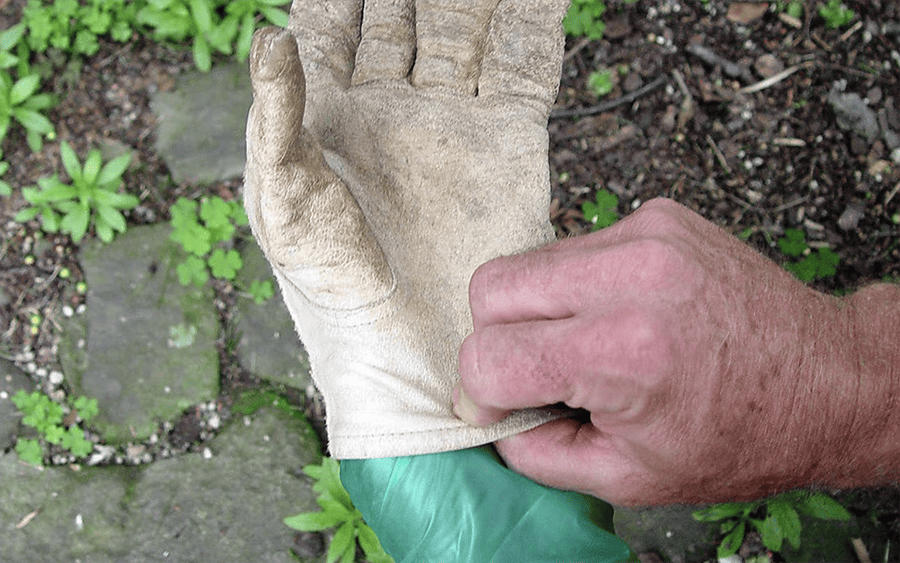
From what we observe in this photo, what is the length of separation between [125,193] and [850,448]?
3.10 meters

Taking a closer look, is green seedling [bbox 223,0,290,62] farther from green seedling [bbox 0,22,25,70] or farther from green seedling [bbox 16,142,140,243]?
green seedling [bbox 0,22,25,70]

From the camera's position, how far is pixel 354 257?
6.02ft

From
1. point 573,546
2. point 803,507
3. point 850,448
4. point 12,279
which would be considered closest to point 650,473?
point 573,546

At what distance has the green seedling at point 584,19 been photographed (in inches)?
132

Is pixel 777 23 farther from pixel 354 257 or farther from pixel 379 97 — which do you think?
pixel 354 257

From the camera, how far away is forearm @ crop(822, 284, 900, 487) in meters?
1.69

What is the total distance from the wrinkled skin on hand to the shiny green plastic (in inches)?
4.4

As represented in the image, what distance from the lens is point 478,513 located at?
1870 mm

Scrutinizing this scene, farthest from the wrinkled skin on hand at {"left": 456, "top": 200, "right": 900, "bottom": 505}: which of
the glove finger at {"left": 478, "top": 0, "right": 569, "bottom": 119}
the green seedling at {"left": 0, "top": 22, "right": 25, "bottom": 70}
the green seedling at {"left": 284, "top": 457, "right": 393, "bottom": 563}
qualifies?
the green seedling at {"left": 0, "top": 22, "right": 25, "bottom": 70}

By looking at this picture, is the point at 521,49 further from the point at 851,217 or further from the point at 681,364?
the point at 851,217

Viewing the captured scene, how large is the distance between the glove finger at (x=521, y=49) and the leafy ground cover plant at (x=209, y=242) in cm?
143

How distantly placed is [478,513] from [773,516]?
1.48 meters

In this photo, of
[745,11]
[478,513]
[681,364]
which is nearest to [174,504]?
[478,513]

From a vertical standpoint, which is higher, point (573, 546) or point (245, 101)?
point (245, 101)
